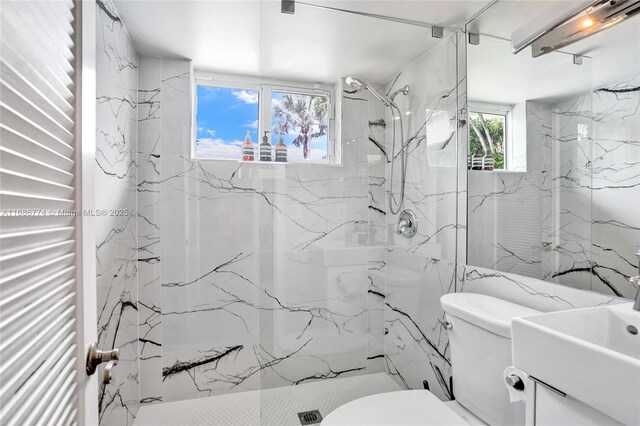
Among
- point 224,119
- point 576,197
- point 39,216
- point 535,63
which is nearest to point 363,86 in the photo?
point 535,63

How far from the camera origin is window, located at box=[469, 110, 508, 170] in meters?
1.62

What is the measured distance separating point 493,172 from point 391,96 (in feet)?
2.45

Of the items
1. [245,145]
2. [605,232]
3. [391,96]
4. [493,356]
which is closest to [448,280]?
[493,356]

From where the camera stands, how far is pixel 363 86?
6.46 ft

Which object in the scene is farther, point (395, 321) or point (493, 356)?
point (395, 321)

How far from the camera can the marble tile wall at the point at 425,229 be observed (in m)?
1.83

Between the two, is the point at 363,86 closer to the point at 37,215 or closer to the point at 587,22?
the point at 587,22

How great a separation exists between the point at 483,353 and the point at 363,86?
153cm

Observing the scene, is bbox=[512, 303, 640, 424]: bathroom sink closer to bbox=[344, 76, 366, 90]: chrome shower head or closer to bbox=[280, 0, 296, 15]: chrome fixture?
bbox=[344, 76, 366, 90]: chrome shower head

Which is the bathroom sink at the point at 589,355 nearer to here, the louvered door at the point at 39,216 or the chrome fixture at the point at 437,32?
the louvered door at the point at 39,216

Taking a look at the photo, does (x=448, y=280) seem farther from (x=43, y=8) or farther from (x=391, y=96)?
(x=43, y=8)

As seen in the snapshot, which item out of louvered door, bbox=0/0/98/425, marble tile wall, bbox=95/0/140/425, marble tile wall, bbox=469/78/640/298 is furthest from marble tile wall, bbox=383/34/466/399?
louvered door, bbox=0/0/98/425

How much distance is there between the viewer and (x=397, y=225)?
6.72 ft

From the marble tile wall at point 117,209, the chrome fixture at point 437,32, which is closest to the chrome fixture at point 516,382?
the marble tile wall at point 117,209
